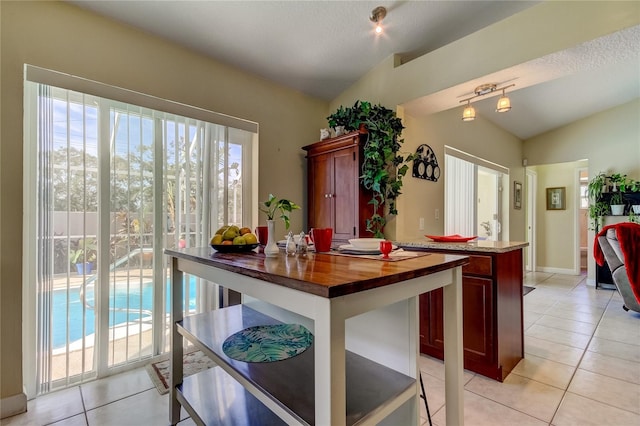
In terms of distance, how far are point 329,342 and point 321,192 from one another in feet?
7.60

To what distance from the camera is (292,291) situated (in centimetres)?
86

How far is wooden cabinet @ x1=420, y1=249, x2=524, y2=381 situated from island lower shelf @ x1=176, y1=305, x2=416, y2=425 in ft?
4.05

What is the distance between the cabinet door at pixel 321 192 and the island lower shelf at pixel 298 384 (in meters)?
1.59

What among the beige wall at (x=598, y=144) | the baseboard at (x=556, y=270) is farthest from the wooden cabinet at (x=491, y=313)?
the baseboard at (x=556, y=270)

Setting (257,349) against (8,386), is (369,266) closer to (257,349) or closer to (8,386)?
(257,349)

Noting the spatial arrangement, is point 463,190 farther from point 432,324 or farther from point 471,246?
point 432,324

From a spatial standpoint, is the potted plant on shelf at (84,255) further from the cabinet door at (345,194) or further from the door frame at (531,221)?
the door frame at (531,221)

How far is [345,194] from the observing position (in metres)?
2.76

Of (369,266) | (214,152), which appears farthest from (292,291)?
(214,152)

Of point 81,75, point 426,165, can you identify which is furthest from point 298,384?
point 426,165

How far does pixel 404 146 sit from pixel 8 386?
341 cm

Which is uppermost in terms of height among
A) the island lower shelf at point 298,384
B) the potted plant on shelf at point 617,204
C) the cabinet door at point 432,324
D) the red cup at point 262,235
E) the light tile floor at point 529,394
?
the potted plant on shelf at point 617,204

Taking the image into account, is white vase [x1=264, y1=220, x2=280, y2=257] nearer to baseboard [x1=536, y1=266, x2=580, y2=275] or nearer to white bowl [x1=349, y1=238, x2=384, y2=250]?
white bowl [x1=349, y1=238, x2=384, y2=250]

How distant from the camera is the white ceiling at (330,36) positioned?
199 centimetres
